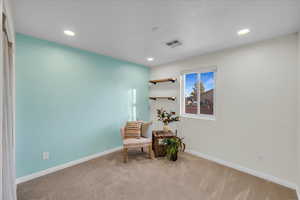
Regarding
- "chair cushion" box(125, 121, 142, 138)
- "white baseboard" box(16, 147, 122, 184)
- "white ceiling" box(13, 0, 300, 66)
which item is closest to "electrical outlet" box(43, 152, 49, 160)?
"white baseboard" box(16, 147, 122, 184)

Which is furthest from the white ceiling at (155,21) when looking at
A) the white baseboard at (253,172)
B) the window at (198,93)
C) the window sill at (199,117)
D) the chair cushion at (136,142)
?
the white baseboard at (253,172)

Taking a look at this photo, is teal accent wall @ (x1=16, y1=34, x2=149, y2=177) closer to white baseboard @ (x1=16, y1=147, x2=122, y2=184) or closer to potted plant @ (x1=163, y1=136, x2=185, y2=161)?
white baseboard @ (x1=16, y1=147, x2=122, y2=184)

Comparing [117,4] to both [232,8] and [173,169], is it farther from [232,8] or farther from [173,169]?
[173,169]

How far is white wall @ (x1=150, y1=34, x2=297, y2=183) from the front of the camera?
2.11 m

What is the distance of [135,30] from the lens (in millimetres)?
2070

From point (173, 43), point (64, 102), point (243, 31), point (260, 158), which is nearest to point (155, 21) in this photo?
point (173, 43)

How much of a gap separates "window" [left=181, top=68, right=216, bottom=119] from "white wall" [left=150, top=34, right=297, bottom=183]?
0.63 ft

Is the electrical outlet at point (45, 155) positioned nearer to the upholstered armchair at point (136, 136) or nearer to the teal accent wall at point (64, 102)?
the teal accent wall at point (64, 102)

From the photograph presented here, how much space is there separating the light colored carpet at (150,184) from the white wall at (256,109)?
367 mm

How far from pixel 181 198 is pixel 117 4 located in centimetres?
258

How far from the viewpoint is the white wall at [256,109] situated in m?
2.11

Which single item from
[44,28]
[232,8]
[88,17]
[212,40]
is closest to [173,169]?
[212,40]

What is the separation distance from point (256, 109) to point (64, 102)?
359cm

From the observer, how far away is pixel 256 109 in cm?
240
